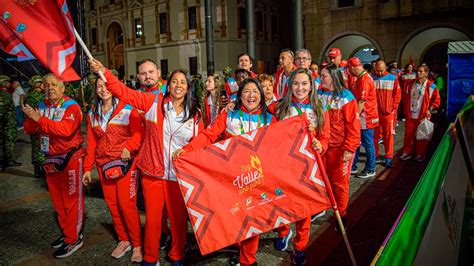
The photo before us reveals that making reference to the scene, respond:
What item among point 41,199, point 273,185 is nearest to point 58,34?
point 273,185

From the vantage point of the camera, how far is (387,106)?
738 centimetres

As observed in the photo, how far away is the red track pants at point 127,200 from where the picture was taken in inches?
147

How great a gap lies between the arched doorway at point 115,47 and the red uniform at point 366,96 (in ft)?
117

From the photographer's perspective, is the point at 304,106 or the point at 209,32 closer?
the point at 304,106

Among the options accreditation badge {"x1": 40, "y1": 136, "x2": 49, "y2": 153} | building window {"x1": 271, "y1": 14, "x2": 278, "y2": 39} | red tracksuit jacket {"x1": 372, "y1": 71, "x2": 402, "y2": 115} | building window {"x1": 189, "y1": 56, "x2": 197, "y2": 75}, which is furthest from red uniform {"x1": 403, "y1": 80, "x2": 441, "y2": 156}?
building window {"x1": 271, "y1": 14, "x2": 278, "y2": 39}

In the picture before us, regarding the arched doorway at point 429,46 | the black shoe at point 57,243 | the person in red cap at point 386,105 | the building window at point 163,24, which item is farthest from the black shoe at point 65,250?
the building window at point 163,24

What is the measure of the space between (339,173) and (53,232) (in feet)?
12.2

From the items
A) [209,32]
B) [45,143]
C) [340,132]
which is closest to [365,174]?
[340,132]

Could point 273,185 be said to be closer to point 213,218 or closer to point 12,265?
point 213,218

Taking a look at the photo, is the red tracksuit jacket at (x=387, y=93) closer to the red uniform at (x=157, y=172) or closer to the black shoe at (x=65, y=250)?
the red uniform at (x=157, y=172)

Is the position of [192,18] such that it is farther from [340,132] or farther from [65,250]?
[65,250]

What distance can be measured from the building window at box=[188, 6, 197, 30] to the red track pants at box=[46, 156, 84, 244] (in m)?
30.3

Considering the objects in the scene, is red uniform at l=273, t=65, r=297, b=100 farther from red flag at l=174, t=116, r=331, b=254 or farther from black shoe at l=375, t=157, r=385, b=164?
red flag at l=174, t=116, r=331, b=254

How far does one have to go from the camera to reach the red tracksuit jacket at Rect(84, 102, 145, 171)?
3.77 metres
